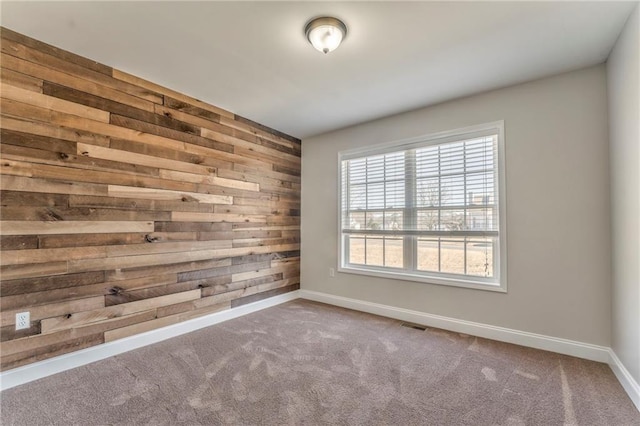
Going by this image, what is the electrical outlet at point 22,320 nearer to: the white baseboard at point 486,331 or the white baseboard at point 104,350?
the white baseboard at point 104,350

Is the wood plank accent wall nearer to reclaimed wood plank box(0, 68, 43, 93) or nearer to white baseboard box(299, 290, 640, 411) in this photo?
reclaimed wood plank box(0, 68, 43, 93)

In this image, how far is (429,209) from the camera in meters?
3.47

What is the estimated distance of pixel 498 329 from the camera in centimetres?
291

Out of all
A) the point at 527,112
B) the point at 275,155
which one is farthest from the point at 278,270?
the point at 527,112

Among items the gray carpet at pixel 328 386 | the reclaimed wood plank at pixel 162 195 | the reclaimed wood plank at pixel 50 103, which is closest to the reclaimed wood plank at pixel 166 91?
the reclaimed wood plank at pixel 50 103

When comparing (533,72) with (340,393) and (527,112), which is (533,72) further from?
(340,393)

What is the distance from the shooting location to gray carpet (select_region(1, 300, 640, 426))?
1.78 m

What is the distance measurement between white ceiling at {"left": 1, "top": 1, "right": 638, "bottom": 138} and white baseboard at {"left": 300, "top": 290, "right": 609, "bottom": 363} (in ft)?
8.06

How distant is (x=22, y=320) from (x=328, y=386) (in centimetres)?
232

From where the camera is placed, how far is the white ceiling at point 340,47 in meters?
1.92

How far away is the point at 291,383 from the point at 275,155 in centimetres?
305

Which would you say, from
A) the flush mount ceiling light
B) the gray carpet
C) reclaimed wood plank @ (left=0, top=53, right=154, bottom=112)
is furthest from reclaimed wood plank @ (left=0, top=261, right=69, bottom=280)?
the flush mount ceiling light

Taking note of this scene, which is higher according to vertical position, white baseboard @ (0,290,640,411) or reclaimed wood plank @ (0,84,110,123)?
reclaimed wood plank @ (0,84,110,123)

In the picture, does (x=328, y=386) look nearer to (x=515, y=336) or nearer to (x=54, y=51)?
(x=515, y=336)
